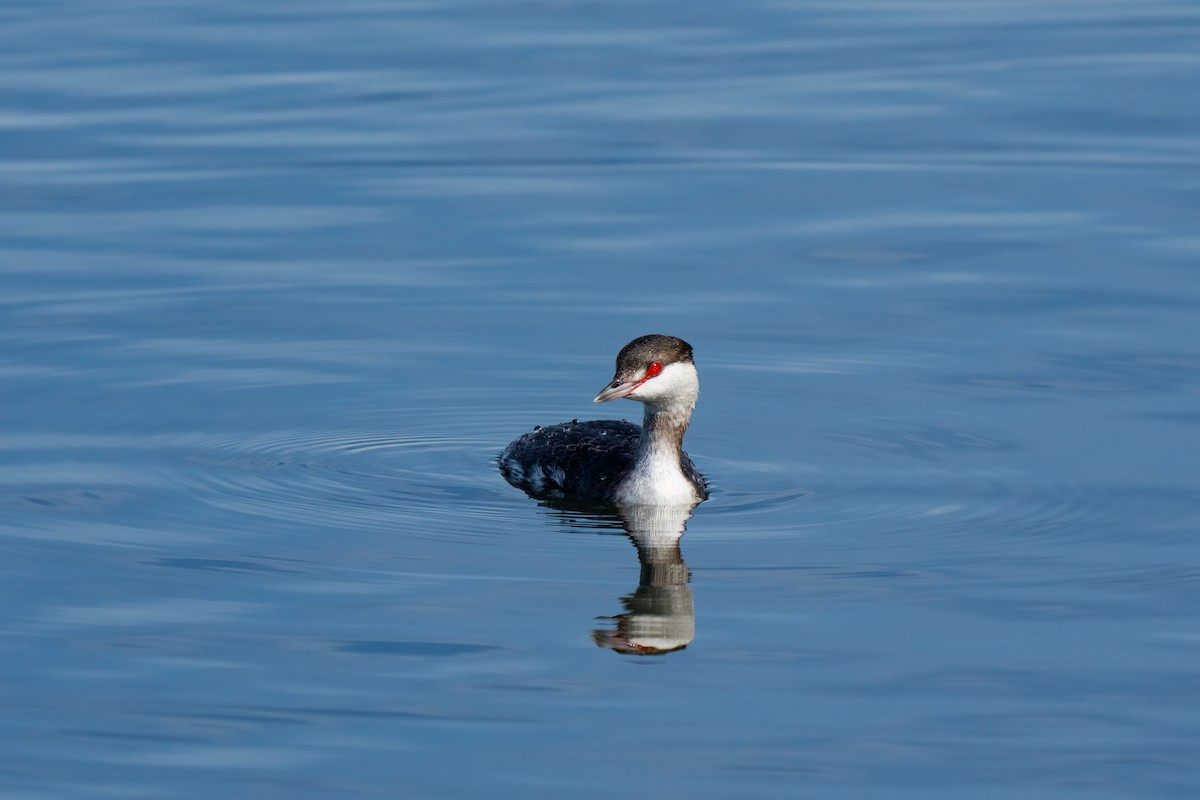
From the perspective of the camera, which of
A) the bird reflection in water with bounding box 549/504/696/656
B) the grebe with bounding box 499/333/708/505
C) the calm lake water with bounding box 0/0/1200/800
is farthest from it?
the grebe with bounding box 499/333/708/505

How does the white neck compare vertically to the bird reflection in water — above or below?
above

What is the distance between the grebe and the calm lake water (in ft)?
1.00

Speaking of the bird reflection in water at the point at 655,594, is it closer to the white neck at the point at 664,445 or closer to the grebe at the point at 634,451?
the white neck at the point at 664,445

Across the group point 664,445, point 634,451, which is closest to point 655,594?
point 664,445

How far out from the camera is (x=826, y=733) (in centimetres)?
1052

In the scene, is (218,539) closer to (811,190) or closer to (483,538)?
(483,538)

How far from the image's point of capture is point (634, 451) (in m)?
15.1

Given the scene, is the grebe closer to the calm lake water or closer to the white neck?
the white neck

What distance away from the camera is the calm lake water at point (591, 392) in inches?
421

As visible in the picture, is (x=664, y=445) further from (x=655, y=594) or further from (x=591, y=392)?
(x=591, y=392)

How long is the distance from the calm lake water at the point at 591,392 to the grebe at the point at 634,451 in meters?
0.30

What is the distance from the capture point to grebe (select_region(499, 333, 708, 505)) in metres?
14.4

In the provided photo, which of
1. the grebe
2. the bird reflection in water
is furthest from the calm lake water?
the grebe

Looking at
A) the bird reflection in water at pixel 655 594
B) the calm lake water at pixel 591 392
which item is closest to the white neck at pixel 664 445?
the bird reflection in water at pixel 655 594
